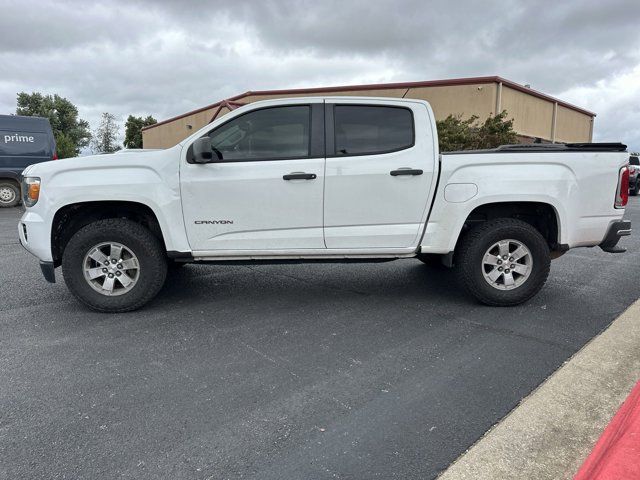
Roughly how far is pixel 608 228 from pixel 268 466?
161 inches

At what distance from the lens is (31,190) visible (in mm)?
4391

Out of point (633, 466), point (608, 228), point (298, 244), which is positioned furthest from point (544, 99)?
point (633, 466)

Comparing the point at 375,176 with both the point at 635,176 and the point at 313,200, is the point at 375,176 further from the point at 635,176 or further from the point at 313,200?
the point at 635,176

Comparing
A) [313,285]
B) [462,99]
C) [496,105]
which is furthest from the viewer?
[462,99]

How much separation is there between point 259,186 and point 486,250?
2235 mm

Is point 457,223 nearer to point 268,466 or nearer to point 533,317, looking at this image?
point 533,317

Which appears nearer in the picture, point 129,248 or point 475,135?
point 129,248

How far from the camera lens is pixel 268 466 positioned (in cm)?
238

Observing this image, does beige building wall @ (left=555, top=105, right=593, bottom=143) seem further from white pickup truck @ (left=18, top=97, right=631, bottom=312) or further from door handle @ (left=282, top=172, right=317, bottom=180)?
door handle @ (left=282, top=172, right=317, bottom=180)

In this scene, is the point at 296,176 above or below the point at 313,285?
above

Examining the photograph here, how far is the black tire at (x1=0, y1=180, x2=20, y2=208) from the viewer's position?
1436 centimetres

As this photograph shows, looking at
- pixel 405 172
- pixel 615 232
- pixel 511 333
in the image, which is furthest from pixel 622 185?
pixel 405 172

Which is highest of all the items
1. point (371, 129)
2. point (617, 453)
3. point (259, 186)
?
point (371, 129)

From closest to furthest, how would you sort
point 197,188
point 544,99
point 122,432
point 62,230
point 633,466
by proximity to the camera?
point 633,466
point 122,432
point 197,188
point 62,230
point 544,99
